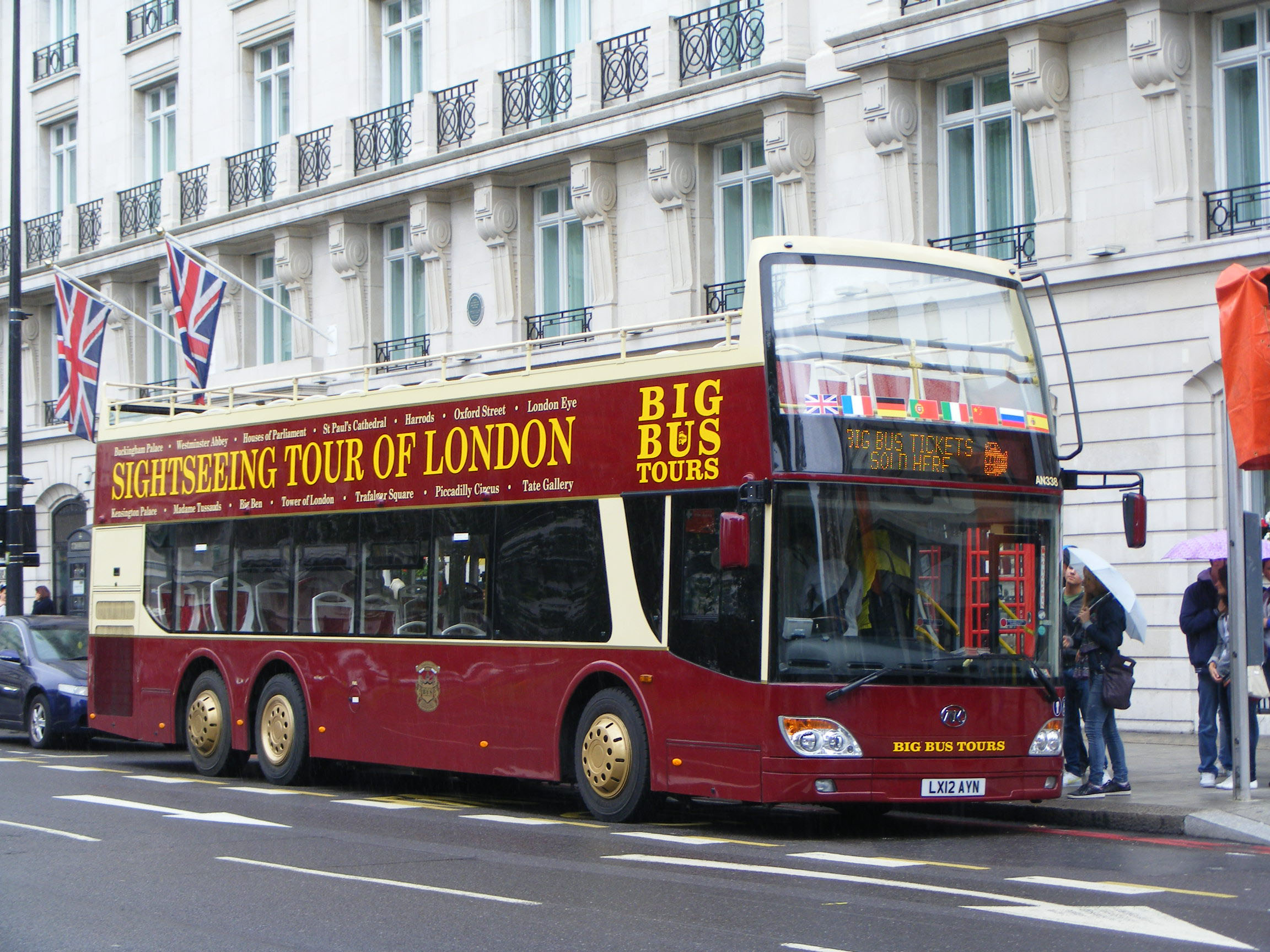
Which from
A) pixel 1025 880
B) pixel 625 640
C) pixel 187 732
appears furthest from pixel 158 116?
pixel 1025 880

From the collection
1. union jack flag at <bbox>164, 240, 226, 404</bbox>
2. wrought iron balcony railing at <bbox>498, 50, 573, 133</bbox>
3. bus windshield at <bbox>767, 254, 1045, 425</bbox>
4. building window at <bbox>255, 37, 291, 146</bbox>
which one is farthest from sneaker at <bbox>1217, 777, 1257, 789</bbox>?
building window at <bbox>255, 37, 291, 146</bbox>

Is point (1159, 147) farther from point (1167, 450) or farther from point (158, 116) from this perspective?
point (158, 116)

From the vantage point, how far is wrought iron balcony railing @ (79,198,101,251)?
37.4m

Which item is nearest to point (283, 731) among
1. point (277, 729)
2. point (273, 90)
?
point (277, 729)

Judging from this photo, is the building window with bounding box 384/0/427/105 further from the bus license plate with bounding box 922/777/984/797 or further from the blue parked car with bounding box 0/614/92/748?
the bus license plate with bounding box 922/777/984/797

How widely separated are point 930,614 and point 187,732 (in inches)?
340

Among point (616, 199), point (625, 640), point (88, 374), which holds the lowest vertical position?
point (625, 640)

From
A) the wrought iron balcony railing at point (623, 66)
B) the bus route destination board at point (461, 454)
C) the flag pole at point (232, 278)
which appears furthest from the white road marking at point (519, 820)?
the flag pole at point (232, 278)

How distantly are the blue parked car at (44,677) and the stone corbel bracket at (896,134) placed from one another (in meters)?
10.7

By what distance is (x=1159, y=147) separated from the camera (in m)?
19.0

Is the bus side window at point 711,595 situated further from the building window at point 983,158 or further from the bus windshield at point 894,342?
the building window at point 983,158

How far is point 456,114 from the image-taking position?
92.8 feet

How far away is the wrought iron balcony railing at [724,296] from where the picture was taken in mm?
24250

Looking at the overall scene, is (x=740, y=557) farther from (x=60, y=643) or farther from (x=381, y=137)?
(x=381, y=137)
